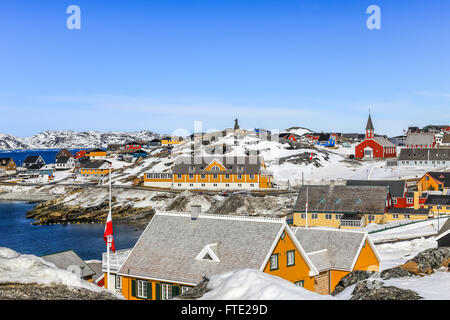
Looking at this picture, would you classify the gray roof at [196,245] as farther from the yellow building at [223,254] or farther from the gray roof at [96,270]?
the gray roof at [96,270]

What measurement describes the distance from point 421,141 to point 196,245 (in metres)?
134

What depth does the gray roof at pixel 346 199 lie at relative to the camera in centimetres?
6650

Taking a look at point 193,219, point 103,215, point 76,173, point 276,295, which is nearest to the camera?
point 276,295

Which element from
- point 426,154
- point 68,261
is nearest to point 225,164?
point 426,154

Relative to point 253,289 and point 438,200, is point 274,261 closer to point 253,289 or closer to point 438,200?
point 253,289

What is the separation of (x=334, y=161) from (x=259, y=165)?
3742 centimetres

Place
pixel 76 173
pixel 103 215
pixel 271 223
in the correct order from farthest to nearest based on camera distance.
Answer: pixel 76 173 → pixel 103 215 → pixel 271 223

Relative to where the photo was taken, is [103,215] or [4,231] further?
[103,215]

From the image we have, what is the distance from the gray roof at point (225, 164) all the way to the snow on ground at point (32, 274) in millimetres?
95518

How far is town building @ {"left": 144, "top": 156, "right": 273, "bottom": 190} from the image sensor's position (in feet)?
355
